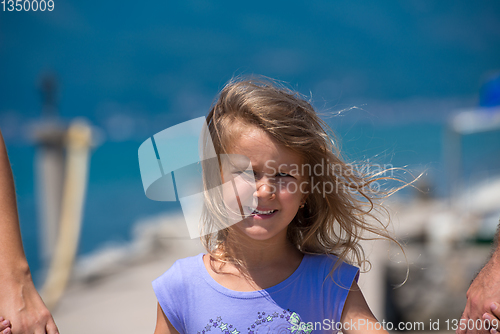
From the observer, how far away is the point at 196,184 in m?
1.42

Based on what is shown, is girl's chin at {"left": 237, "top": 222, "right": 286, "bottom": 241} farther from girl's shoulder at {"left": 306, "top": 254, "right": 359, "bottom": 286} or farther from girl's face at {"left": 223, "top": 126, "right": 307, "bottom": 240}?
girl's shoulder at {"left": 306, "top": 254, "right": 359, "bottom": 286}

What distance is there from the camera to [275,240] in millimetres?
1275

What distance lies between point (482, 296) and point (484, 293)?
11 millimetres

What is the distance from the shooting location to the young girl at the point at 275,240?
3.79 ft

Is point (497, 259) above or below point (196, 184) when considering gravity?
below

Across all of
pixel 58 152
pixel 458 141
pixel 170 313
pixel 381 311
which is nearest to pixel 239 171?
pixel 170 313

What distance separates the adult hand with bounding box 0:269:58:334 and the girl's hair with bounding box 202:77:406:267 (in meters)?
0.52

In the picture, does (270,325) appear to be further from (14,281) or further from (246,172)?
(14,281)

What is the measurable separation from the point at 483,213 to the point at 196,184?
645 centimetres

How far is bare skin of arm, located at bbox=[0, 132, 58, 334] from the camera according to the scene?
0.92 metres

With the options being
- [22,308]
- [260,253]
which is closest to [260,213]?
[260,253]

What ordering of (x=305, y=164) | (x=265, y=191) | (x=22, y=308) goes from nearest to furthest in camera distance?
(x=22, y=308), (x=265, y=191), (x=305, y=164)

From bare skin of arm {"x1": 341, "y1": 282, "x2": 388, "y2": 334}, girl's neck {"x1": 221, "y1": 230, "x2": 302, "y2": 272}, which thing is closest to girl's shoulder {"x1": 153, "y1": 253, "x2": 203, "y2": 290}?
girl's neck {"x1": 221, "y1": 230, "x2": 302, "y2": 272}

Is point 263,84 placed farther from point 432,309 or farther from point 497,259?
point 432,309
